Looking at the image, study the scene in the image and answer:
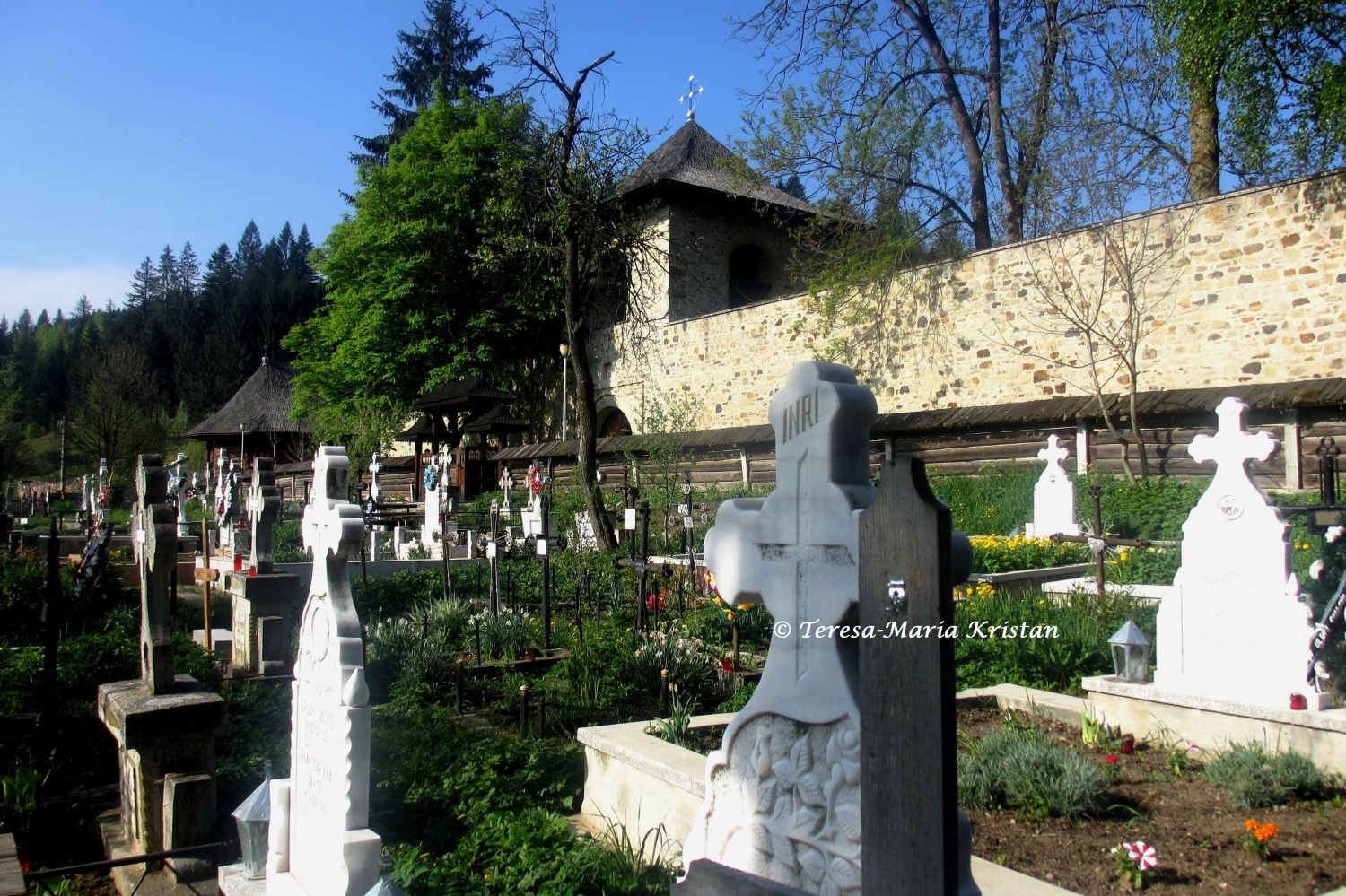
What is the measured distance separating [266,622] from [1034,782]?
21.1 ft

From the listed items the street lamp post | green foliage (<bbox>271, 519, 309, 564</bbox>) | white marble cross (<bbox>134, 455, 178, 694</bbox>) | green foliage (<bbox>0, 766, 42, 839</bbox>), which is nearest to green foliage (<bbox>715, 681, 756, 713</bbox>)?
white marble cross (<bbox>134, 455, 178, 694</bbox>)

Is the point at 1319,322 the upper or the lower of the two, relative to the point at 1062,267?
lower

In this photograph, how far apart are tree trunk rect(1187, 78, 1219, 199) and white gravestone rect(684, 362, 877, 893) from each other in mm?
15286

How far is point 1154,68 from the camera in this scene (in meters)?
17.3

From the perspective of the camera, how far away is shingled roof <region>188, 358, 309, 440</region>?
40.5 meters

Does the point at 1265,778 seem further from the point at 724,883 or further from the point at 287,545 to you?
the point at 287,545

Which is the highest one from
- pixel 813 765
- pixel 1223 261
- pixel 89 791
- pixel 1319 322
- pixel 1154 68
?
pixel 1154 68

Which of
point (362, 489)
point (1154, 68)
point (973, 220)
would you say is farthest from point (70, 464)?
point (1154, 68)

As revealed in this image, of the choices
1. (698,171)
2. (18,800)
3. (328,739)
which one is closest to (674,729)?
(328,739)

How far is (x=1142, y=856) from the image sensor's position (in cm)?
347

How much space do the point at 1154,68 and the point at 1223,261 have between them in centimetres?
531

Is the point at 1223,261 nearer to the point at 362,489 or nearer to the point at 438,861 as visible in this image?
the point at 438,861

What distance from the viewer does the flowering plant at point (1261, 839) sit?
366cm

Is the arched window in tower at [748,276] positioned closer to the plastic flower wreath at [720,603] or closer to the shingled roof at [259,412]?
the plastic flower wreath at [720,603]
